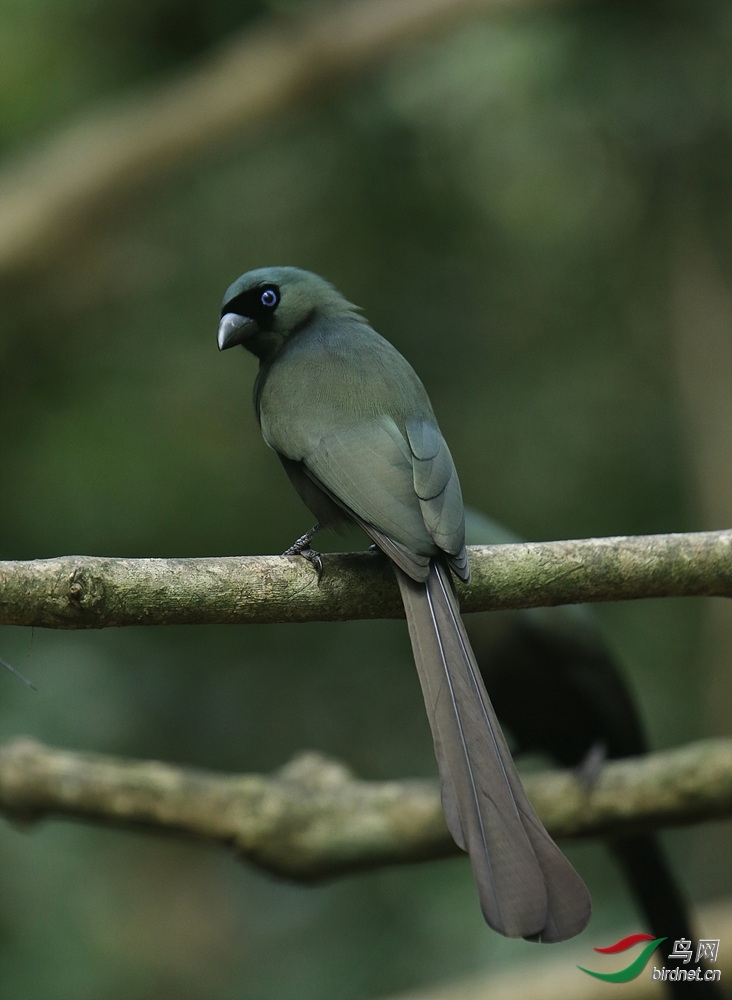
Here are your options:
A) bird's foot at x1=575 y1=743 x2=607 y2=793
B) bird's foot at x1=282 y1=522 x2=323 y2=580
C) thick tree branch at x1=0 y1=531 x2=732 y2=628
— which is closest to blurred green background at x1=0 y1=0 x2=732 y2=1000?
bird's foot at x1=575 y1=743 x2=607 y2=793

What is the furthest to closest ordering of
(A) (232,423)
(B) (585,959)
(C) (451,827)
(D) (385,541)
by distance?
(A) (232,423) < (B) (585,959) < (D) (385,541) < (C) (451,827)

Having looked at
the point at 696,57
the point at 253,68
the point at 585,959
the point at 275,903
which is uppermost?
the point at 253,68

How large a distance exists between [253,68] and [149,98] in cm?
57

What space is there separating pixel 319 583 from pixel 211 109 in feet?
12.4

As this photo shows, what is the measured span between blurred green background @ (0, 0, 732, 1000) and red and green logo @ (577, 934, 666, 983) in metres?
1.29

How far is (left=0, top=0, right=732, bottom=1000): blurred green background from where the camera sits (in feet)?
17.7

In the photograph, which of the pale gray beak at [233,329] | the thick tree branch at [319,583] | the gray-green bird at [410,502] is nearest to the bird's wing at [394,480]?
the gray-green bird at [410,502]

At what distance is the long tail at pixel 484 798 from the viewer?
1.96 meters

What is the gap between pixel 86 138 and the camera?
220 inches

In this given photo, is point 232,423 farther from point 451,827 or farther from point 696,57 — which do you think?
point 451,827

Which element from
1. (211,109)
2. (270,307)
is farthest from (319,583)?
(211,109)

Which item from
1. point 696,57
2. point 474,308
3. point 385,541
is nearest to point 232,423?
point 474,308

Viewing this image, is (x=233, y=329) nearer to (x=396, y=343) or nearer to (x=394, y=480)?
(x=394, y=480)

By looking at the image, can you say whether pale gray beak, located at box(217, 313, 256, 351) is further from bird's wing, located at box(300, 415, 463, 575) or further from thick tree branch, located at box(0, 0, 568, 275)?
thick tree branch, located at box(0, 0, 568, 275)
